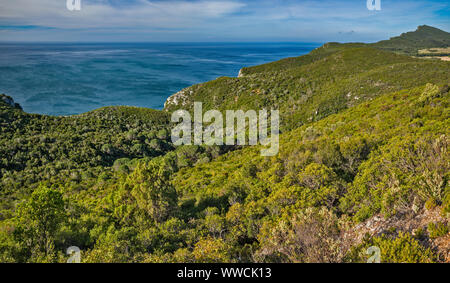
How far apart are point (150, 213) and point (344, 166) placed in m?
12.7

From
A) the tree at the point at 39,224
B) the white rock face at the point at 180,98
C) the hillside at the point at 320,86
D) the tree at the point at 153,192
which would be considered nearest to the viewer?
the tree at the point at 39,224

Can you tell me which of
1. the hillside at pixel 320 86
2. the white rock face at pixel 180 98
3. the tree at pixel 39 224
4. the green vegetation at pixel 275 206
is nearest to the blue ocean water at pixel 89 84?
the white rock face at pixel 180 98

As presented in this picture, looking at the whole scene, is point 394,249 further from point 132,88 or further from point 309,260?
point 132,88

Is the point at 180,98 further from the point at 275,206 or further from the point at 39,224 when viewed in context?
the point at 275,206

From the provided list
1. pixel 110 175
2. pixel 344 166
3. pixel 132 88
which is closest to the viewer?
pixel 344 166

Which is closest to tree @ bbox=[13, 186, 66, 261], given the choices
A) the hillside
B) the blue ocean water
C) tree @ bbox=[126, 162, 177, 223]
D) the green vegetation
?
the green vegetation

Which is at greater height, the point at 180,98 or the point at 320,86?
the point at 320,86

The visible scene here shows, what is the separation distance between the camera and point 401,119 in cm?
2203

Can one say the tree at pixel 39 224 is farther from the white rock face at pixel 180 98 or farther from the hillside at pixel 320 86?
the white rock face at pixel 180 98

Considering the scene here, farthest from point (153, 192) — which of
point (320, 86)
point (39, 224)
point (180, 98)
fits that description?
point (180, 98)

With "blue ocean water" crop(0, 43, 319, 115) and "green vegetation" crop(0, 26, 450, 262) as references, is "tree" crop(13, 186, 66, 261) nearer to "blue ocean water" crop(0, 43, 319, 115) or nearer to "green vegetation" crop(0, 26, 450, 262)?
"green vegetation" crop(0, 26, 450, 262)

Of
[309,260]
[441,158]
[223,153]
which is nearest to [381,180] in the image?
[441,158]

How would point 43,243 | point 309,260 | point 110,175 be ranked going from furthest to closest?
point 110,175
point 43,243
point 309,260

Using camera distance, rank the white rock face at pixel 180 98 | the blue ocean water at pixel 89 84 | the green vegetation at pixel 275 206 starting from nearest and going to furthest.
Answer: the green vegetation at pixel 275 206 < the white rock face at pixel 180 98 < the blue ocean water at pixel 89 84
